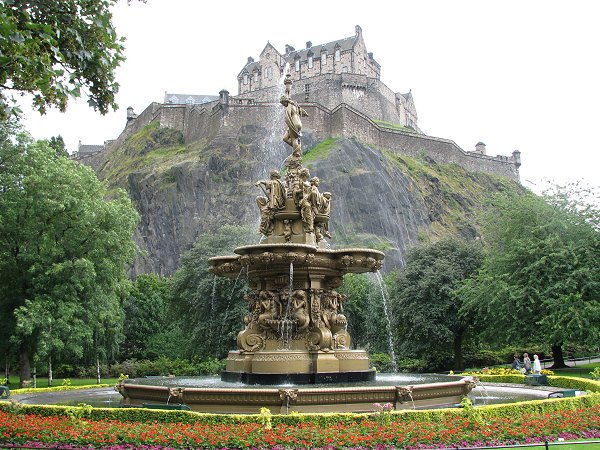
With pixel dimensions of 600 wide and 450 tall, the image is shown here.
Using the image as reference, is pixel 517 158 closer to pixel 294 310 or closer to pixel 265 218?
pixel 265 218

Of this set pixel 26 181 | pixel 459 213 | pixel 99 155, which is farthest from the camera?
pixel 99 155

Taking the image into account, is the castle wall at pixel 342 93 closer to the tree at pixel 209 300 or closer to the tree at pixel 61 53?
the tree at pixel 209 300

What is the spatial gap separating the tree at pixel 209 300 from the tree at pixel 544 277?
1330 centimetres

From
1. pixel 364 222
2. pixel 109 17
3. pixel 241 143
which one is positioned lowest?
pixel 109 17

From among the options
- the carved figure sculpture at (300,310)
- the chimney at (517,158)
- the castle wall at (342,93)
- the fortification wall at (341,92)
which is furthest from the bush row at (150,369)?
the chimney at (517,158)

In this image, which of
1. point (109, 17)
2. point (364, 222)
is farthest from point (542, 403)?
point (364, 222)

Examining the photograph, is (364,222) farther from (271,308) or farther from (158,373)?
(271,308)

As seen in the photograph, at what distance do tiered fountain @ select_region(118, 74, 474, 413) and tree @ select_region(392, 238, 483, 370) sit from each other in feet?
71.8

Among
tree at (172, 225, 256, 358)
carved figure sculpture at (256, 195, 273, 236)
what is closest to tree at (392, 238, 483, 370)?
tree at (172, 225, 256, 358)

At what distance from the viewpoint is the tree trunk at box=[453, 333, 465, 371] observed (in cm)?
3622

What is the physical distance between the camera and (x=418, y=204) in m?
80.6

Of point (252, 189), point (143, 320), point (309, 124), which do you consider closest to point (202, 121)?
point (309, 124)

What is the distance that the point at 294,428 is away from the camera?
8.61 metres

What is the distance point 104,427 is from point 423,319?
28489mm
